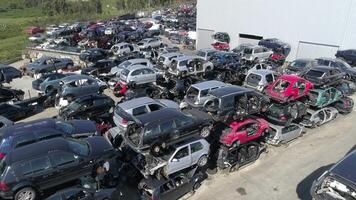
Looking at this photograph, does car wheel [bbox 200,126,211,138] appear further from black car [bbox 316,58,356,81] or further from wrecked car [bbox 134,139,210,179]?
black car [bbox 316,58,356,81]

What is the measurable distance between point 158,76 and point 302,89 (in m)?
10.6

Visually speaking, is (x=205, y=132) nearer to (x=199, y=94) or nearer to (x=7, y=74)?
(x=199, y=94)

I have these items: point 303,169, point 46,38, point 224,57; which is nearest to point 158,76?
point 224,57

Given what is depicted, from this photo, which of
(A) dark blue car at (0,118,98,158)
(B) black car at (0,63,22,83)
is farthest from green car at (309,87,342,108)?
(B) black car at (0,63,22,83)

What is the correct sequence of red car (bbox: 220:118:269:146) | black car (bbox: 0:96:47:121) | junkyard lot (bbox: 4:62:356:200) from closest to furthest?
junkyard lot (bbox: 4:62:356:200), red car (bbox: 220:118:269:146), black car (bbox: 0:96:47:121)

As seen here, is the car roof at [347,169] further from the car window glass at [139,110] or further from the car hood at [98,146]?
the car window glass at [139,110]

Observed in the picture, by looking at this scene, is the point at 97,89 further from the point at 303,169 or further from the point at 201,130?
the point at 303,169

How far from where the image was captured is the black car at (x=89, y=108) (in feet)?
60.6

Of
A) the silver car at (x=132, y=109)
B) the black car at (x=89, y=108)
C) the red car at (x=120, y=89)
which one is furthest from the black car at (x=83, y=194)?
the red car at (x=120, y=89)

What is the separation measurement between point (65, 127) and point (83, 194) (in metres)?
5.47

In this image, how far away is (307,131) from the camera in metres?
18.0

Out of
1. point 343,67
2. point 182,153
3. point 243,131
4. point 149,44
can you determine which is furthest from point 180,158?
point 149,44

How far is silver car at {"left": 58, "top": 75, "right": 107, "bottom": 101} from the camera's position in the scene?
20906 millimetres

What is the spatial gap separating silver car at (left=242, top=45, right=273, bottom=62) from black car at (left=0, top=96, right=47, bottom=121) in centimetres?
1767
